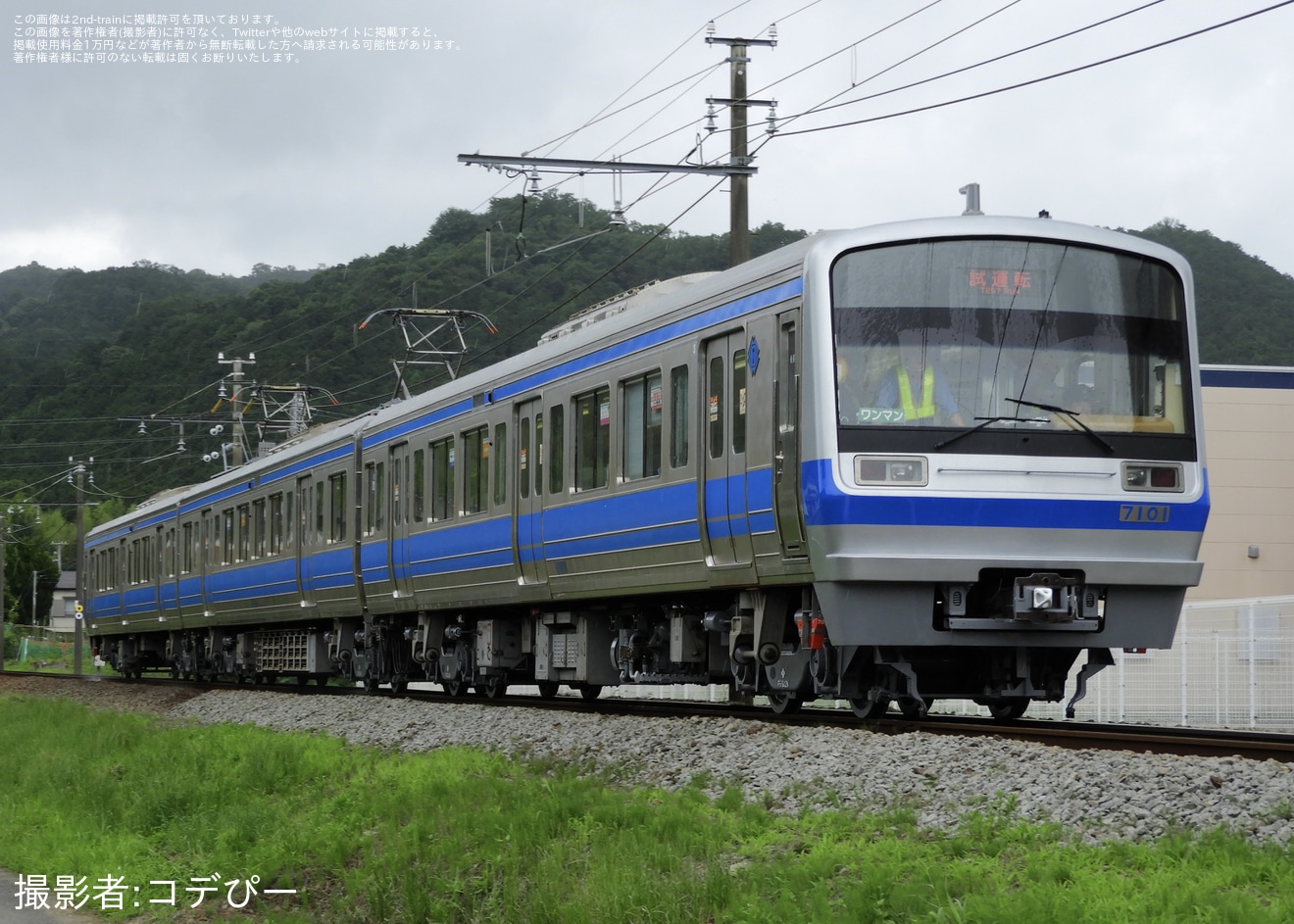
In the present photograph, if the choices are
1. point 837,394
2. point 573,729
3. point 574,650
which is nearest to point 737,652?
point 573,729

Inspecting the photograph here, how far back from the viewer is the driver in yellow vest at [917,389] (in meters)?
9.95

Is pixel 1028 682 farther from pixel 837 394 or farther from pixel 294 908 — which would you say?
pixel 294 908

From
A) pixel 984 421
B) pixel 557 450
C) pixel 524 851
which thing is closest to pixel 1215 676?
pixel 557 450

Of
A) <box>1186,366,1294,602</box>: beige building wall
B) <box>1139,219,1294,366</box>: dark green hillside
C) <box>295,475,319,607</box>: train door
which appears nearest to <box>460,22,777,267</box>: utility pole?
<box>295,475,319,607</box>: train door

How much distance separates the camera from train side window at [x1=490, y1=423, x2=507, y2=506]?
611 inches

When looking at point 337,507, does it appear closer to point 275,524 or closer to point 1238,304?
point 275,524

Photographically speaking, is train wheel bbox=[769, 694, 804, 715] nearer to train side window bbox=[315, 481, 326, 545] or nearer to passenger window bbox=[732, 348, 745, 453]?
passenger window bbox=[732, 348, 745, 453]

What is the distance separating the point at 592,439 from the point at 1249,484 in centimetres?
1879

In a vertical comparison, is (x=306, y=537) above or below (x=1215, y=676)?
above

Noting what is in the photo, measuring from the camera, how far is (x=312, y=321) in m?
46.7

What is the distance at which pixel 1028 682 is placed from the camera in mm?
10555

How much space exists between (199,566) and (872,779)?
72.9ft

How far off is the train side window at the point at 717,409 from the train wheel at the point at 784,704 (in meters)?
1.75

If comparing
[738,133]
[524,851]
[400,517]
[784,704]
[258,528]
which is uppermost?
[738,133]
